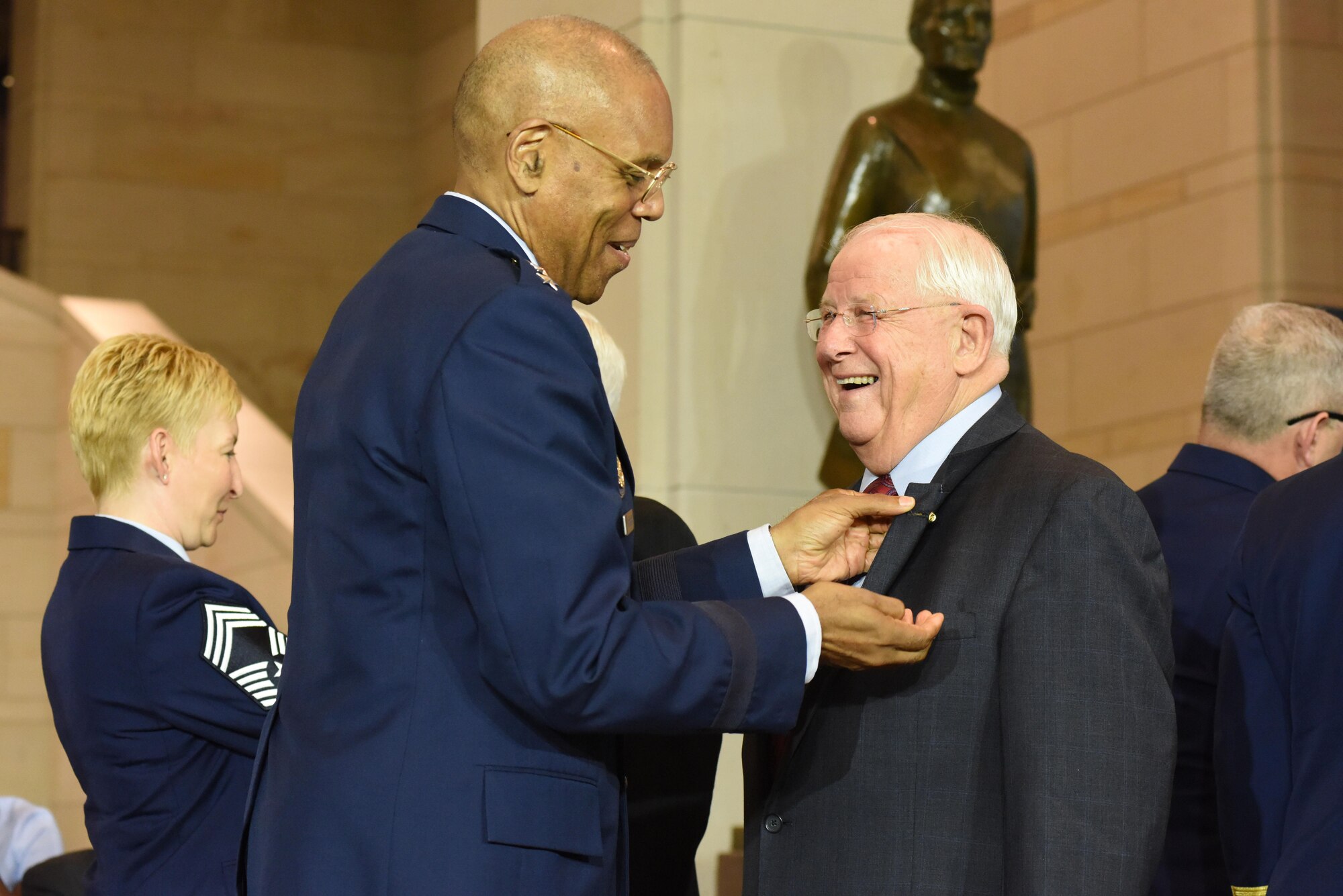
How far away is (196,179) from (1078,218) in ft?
17.6

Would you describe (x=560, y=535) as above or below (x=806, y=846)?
above

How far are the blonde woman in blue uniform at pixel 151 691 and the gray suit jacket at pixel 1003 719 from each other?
3.26 ft

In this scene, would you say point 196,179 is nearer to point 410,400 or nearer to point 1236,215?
point 1236,215

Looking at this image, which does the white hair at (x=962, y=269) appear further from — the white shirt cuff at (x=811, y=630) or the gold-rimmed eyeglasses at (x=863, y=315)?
the white shirt cuff at (x=811, y=630)

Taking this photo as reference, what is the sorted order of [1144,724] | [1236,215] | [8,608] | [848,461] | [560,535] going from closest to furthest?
[560,535], [1144,724], [848,461], [8,608], [1236,215]

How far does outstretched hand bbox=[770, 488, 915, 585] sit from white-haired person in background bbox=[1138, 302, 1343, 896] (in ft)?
3.61

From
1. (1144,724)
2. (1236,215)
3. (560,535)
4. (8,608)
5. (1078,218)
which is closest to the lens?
(560,535)

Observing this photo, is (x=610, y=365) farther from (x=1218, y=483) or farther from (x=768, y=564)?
(x=1218, y=483)

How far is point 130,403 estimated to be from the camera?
131 inches

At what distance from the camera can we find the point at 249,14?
11406 mm

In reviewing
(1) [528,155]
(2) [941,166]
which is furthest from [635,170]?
(2) [941,166]

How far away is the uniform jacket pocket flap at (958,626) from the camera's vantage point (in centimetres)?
256

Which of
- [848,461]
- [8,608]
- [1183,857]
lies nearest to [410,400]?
[1183,857]

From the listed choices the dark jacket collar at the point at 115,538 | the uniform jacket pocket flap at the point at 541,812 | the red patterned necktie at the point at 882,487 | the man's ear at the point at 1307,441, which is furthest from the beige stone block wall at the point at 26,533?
the uniform jacket pocket flap at the point at 541,812
